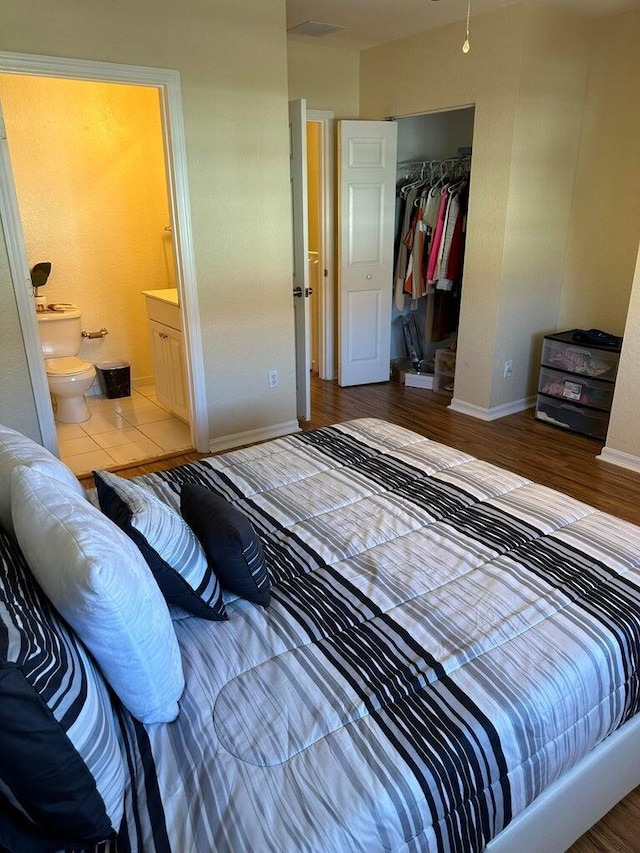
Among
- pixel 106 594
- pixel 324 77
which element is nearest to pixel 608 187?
pixel 324 77

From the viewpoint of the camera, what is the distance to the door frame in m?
2.79

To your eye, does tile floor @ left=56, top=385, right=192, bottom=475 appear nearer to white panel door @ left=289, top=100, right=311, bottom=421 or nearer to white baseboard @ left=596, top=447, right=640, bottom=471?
white panel door @ left=289, top=100, right=311, bottom=421

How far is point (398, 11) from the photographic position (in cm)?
368

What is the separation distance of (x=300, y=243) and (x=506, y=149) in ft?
4.84

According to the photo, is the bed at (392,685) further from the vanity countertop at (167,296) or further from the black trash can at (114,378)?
the black trash can at (114,378)

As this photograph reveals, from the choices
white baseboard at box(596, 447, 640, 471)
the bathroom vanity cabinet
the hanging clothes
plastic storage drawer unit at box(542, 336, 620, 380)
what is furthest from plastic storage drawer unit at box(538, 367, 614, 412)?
the bathroom vanity cabinet

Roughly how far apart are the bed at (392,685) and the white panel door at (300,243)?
7.76 feet

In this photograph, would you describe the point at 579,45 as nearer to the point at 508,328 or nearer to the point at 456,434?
the point at 508,328

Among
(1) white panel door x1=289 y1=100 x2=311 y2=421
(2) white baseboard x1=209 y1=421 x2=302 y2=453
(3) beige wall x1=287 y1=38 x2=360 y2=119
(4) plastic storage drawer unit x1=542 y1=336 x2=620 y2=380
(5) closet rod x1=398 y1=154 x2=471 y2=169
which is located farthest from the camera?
(5) closet rod x1=398 y1=154 x2=471 y2=169

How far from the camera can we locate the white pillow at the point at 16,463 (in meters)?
1.33

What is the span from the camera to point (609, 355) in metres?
3.91

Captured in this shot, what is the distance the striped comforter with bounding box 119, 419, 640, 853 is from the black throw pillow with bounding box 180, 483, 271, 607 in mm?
61

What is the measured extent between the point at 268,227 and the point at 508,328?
1.89 m

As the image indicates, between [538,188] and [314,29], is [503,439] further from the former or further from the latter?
[314,29]
